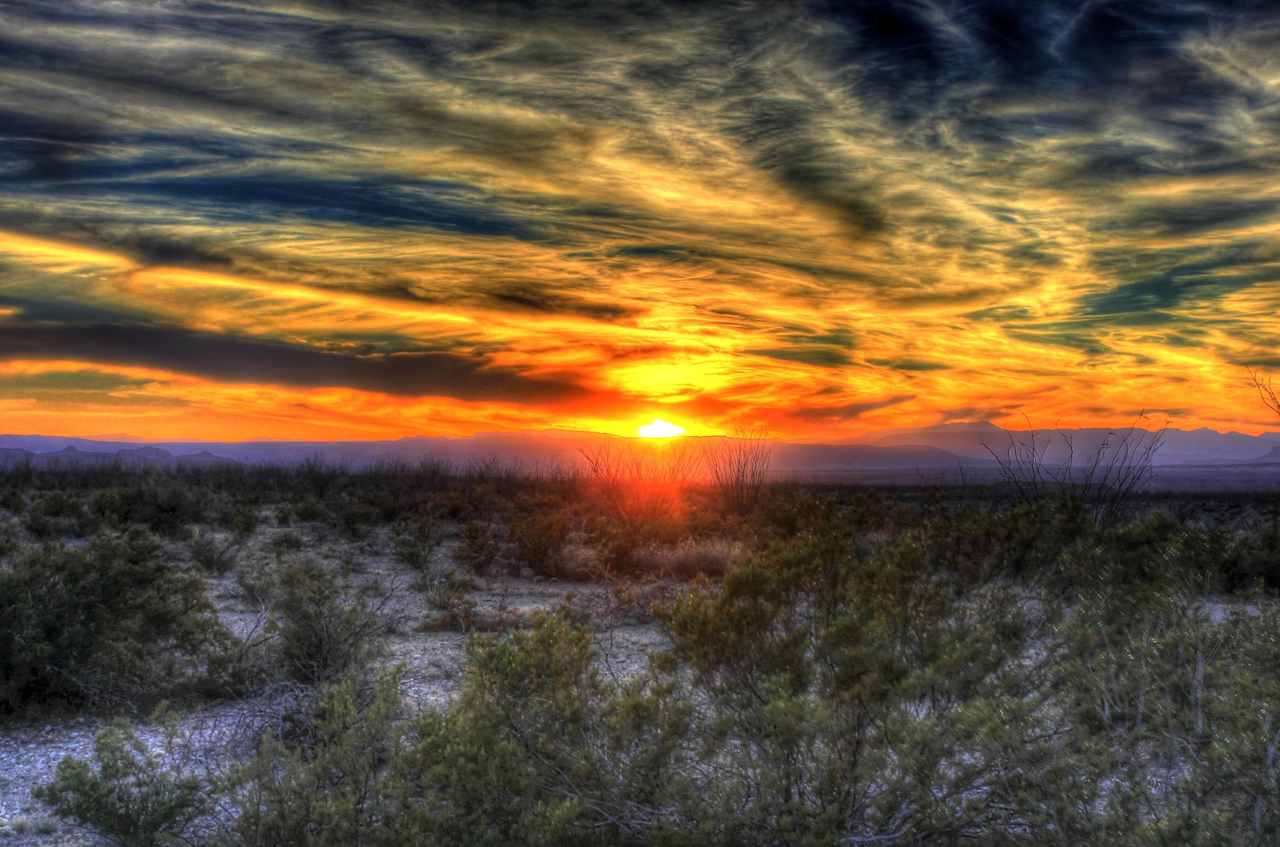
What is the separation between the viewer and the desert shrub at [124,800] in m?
5.54

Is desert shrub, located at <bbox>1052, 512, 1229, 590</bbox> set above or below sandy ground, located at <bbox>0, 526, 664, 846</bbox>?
above

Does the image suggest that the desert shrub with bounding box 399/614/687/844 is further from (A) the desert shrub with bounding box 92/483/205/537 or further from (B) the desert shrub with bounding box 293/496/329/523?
(B) the desert shrub with bounding box 293/496/329/523

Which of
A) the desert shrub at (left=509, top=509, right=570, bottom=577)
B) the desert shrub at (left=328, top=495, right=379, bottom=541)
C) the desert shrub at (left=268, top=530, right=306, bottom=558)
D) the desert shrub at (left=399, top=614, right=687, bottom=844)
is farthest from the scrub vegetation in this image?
the desert shrub at (left=328, top=495, right=379, bottom=541)

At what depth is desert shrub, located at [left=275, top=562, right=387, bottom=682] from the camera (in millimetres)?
9398

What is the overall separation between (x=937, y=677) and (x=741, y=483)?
26036 millimetres

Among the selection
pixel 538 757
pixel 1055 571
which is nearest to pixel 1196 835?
pixel 538 757

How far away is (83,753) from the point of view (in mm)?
7988

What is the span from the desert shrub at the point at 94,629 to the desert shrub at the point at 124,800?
3.62m

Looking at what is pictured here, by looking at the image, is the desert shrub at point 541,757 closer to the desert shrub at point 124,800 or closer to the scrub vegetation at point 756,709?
the scrub vegetation at point 756,709

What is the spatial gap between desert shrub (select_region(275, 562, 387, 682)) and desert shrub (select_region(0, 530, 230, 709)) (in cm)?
89

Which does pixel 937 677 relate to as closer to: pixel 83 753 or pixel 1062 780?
pixel 1062 780

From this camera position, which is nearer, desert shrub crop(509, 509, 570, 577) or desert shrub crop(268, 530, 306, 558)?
desert shrub crop(509, 509, 570, 577)

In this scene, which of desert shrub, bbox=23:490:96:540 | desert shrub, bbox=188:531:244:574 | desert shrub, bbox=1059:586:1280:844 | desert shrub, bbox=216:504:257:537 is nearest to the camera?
desert shrub, bbox=1059:586:1280:844

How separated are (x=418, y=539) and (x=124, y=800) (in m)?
17.7
